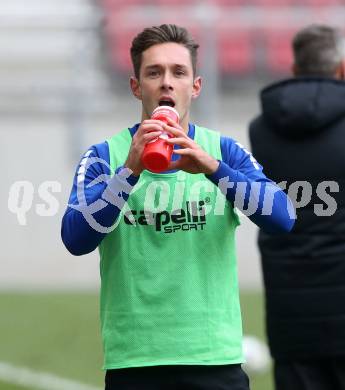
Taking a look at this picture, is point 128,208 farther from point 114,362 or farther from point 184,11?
point 184,11

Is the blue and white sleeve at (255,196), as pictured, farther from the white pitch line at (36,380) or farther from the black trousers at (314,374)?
the white pitch line at (36,380)

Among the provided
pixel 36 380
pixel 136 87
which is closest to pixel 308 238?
pixel 136 87

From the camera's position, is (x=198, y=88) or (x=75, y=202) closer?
(x=75, y=202)

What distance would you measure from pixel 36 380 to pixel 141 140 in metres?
4.91

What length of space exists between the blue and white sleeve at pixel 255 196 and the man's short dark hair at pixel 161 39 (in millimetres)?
446

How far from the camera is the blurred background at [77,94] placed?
13.6m

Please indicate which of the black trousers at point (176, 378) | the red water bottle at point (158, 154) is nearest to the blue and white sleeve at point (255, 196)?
the red water bottle at point (158, 154)

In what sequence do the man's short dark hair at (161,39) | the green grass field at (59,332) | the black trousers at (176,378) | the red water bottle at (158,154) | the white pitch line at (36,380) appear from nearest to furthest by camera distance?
1. the red water bottle at (158,154)
2. the black trousers at (176,378)
3. the man's short dark hair at (161,39)
4. the white pitch line at (36,380)
5. the green grass field at (59,332)

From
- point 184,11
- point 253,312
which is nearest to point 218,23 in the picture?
point 184,11

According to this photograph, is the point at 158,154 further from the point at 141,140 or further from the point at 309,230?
the point at 309,230

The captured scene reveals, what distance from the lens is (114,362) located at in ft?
13.6

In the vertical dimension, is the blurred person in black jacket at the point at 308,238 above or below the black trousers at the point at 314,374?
above

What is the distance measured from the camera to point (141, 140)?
381 centimetres

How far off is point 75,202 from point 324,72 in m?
1.85
